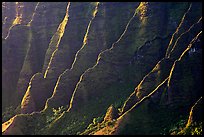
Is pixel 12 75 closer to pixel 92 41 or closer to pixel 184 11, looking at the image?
pixel 92 41

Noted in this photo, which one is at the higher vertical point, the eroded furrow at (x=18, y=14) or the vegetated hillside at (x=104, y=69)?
the eroded furrow at (x=18, y=14)

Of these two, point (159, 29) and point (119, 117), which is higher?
point (159, 29)

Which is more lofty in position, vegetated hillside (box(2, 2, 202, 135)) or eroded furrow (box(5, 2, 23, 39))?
eroded furrow (box(5, 2, 23, 39))

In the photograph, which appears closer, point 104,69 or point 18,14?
point 104,69

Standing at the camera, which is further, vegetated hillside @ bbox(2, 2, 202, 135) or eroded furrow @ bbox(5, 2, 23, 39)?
eroded furrow @ bbox(5, 2, 23, 39)

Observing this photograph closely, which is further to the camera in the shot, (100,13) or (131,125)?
(100,13)

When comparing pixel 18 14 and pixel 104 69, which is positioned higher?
pixel 18 14

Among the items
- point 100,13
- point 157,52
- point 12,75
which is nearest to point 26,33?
point 12,75

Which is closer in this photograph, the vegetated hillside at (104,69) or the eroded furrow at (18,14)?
the vegetated hillside at (104,69)
